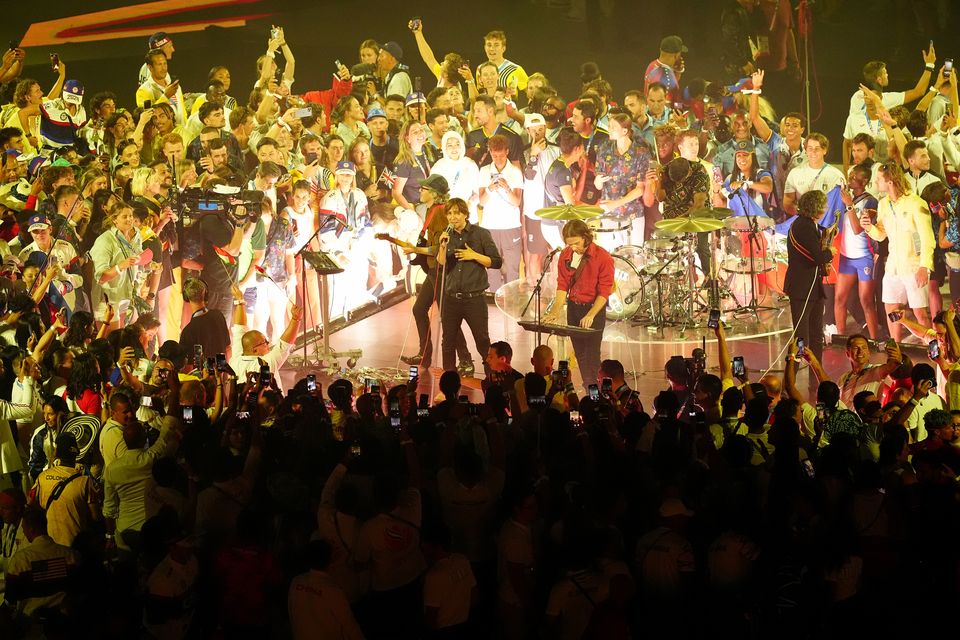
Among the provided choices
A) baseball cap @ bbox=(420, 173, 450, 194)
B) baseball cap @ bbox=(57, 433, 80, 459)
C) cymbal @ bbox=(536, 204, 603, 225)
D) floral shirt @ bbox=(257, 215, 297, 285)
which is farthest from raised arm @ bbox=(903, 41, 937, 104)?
baseball cap @ bbox=(57, 433, 80, 459)

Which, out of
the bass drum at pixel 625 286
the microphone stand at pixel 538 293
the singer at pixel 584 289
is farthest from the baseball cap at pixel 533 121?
the bass drum at pixel 625 286

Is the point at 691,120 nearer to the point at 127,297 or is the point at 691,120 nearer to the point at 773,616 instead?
the point at 127,297

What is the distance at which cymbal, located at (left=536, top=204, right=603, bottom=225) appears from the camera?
1207 centimetres

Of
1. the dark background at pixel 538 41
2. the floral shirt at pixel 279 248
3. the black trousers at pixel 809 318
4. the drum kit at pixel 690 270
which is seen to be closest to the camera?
the drum kit at pixel 690 270

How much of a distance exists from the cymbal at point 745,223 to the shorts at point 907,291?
1510 mm

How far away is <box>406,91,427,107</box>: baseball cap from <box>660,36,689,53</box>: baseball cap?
9.77 feet

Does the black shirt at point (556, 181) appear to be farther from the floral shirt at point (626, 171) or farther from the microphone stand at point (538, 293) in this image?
the microphone stand at point (538, 293)

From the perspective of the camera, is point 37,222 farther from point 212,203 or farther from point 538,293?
point 538,293

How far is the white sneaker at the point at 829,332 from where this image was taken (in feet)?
41.1

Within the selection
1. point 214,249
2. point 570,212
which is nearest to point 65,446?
point 570,212

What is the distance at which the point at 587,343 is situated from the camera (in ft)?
40.4

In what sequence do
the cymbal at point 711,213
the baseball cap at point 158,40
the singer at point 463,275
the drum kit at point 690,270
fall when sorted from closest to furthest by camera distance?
the drum kit at point 690,270 → the cymbal at point 711,213 → the singer at point 463,275 → the baseball cap at point 158,40

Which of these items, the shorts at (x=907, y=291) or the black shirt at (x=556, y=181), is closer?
the shorts at (x=907, y=291)

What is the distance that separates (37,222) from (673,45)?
27.5 feet
